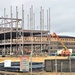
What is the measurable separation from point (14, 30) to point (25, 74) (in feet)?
148

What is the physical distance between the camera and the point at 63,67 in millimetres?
37188

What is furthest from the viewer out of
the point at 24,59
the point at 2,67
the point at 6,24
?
the point at 6,24

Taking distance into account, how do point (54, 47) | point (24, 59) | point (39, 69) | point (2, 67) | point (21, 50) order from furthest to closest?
point (54, 47) → point (21, 50) → point (2, 67) → point (39, 69) → point (24, 59)

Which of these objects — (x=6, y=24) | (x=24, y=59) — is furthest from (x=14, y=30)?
(x=24, y=59)

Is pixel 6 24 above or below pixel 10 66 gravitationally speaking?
above

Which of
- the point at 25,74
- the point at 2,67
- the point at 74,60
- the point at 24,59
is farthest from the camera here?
the point at 2,67

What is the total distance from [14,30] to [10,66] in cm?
3873

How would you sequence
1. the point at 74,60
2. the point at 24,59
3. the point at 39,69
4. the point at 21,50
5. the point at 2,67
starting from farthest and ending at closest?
the point at 21,50, the point at 2,67, the point at 39,69, the point at 74,60, the point at 24,59

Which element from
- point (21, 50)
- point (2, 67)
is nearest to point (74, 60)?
point (2, 67)

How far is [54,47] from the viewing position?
136 m

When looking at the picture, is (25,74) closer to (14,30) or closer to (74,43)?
(14,30)

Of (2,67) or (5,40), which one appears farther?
(5,40)

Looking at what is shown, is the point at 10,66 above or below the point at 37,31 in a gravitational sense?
below

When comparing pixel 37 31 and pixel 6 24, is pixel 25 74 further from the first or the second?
pixel 6 24
